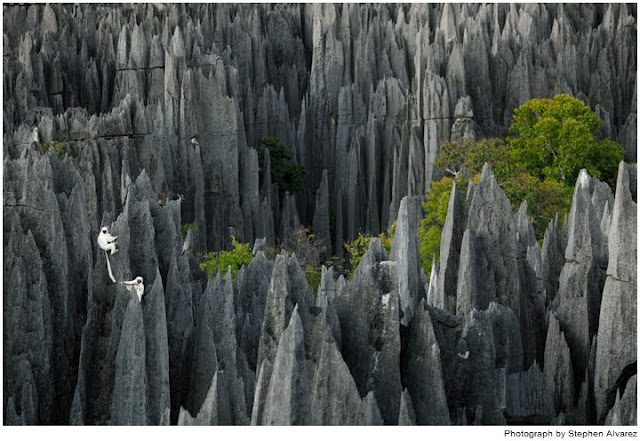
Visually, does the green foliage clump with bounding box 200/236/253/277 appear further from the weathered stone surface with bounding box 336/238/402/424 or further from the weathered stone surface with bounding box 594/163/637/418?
the weathered stone surface with bounding box 336/238/402/424

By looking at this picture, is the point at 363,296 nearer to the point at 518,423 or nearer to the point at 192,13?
the point at 518,423

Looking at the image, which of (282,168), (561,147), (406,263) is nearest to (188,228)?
(282,168)

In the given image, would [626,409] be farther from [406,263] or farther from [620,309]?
[406,263]

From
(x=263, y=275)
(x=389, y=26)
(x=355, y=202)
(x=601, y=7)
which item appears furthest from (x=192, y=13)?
(x=263, y=275)

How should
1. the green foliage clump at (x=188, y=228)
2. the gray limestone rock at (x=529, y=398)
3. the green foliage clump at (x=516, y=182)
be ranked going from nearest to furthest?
the gray limestone rock at (x=529, y=398) → the green foliage clump at (x=516, y=182) → the green foliage clump at (x=188, y=228)

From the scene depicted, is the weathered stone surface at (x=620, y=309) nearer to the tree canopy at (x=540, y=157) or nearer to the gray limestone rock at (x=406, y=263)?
the gray limestone rock at (x=406, y=263)

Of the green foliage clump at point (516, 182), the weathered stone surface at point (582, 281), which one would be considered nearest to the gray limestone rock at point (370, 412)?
the weathered stone surface at point (582, 281)
